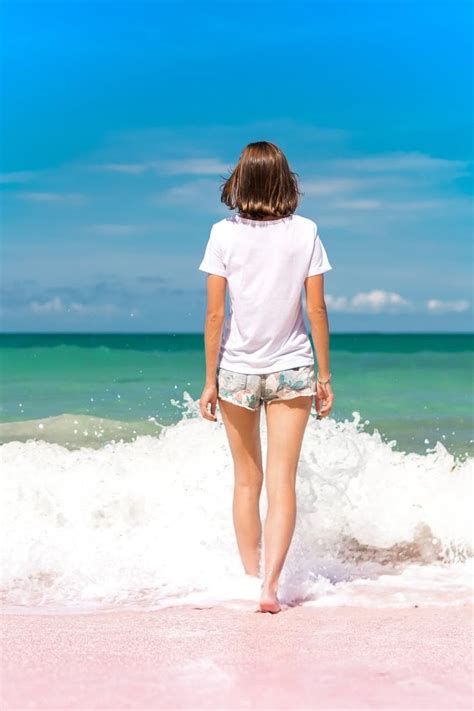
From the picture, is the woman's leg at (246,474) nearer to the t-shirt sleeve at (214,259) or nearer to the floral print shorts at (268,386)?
the floral print shorts at (268,386)

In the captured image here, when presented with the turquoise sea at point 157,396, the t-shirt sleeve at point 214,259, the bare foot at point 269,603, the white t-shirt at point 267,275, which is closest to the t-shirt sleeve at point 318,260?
the white t-shirt at point 267,275

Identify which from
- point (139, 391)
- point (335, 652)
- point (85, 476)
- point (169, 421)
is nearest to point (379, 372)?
point (139, 391)

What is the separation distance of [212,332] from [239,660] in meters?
1.44

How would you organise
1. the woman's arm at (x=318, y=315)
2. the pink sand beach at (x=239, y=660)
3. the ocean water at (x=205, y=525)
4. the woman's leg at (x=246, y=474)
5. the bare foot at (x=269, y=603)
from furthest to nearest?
the ocean water at (x=205, y=525) < the woman's leg at (x=246, y=474) < the woman's arm at (x=318, y=315) < the bare foot at (x=269, y=603) < the pink sand beach at (x=239, y=660)

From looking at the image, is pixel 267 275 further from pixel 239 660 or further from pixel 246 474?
pixel 239 660

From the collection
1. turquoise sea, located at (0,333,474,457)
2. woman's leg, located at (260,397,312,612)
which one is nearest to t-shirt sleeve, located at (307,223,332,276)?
woman's leg, located at (260,397,312,612)

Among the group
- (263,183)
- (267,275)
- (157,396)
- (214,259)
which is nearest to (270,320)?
(267,275)

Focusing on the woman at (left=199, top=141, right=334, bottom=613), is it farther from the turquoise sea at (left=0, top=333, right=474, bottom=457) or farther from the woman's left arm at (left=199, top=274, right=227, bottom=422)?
the turquoise sea at (left=0, top=333, right=474, bottom=457)

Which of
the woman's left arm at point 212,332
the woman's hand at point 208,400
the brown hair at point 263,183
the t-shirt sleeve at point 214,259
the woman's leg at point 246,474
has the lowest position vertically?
the woman's leg at point 246,474

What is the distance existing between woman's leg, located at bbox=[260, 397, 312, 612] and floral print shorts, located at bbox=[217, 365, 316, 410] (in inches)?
1.6

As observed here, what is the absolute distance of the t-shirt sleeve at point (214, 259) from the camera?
12.6 feet

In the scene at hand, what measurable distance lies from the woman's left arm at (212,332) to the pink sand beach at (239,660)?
0.91 metres

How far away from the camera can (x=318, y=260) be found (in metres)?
3.84

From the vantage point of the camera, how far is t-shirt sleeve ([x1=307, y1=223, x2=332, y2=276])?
3.83 meters
